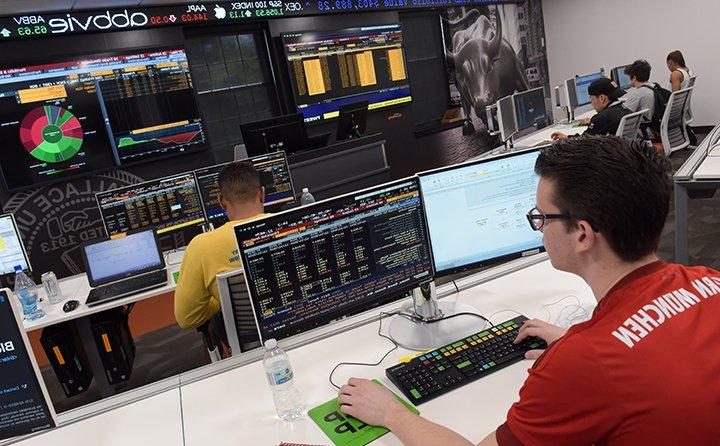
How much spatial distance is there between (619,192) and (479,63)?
7391mm

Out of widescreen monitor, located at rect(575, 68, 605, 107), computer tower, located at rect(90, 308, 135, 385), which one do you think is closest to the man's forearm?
computer tower, located at rect(90, 308, 135, 385)

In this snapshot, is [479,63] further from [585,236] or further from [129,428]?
[129,428]

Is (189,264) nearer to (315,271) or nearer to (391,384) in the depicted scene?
(315,271)

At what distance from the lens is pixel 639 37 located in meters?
8.24

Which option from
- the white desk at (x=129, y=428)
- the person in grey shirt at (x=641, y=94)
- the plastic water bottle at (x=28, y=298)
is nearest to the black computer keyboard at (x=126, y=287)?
the plastic water bottle at (x=28, y=298)

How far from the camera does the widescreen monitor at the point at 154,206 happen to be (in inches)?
118

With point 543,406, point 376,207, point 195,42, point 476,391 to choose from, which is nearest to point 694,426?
point 543,406

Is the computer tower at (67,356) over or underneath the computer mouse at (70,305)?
underneath

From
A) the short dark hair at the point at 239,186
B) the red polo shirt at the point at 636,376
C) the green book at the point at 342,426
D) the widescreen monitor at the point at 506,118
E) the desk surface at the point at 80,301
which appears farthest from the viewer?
the widescreen monitor at the point at 506,118

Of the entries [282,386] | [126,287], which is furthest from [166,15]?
[282,386]

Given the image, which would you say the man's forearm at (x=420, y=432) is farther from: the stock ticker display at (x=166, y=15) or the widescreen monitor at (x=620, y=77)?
the widescreen monitor at (x=620, y=77)

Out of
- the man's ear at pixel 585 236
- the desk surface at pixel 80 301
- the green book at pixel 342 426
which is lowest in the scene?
the desk surface at pixel 80 301

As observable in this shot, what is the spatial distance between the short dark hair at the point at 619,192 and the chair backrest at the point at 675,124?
4.71 m

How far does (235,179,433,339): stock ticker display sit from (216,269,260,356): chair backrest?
1.32 ft
